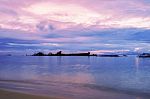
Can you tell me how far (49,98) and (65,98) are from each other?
44.4 inches

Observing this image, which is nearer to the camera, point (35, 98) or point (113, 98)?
point (35, 98)

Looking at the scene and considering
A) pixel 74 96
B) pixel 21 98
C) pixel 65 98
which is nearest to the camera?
pixel 21 98

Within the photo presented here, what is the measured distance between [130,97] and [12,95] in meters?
7.23

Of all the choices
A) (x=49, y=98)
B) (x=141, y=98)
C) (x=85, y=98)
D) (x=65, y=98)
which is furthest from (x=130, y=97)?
(x=49, y=98)

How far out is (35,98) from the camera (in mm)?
15461

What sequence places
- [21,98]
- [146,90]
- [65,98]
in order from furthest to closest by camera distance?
1. [146,90]
2. [65,98]
3. [21,98]

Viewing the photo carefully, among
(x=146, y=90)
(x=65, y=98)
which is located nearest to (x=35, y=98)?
(x=65, y=98)

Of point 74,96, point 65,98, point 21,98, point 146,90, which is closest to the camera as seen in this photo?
point 21,98

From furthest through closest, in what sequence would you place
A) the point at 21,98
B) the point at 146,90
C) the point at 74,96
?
the point at 146,90 → the point at 74,96 → the point at 21,98

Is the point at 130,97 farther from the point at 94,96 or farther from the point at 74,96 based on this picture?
the point at 74,96

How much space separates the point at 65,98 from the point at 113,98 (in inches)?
115

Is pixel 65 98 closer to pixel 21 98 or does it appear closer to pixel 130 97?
pixel 21 98

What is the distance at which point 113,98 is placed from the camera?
16938 mm

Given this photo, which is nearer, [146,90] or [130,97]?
[130,97]
